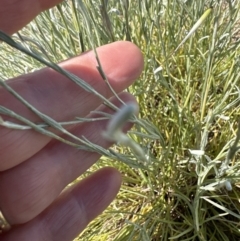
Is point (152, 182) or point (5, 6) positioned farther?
point (152, 182)

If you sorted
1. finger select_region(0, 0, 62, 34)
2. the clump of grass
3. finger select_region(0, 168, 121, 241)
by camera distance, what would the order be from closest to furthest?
finger select_region(0, 0, 62, 34), finger select_region(0, 168, 121, 241), the clump of grass

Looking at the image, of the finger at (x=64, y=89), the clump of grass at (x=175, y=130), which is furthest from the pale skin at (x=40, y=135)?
the clump of grass at (x=175, y=130)

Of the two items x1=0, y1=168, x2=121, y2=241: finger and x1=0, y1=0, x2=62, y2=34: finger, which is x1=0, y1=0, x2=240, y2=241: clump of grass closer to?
x1=0, y1=168, x2=121, y2=241: finger

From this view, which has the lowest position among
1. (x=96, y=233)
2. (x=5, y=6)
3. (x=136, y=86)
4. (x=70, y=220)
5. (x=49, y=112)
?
(x=96, y=233)

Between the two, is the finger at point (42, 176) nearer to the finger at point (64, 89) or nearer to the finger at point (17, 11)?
the finger at point (64, 89)

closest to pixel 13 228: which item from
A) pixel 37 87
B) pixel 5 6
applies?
pixel 37 87

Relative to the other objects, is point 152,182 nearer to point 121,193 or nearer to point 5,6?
point 121,193

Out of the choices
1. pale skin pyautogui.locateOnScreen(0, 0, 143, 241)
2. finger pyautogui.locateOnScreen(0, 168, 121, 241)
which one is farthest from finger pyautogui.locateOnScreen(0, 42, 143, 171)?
finger pyautogui.locateOnScreen(0, 168, 121, 241)

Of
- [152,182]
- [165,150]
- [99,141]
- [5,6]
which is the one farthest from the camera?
[152,182]

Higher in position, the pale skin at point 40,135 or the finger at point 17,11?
the finger at point 17,11
